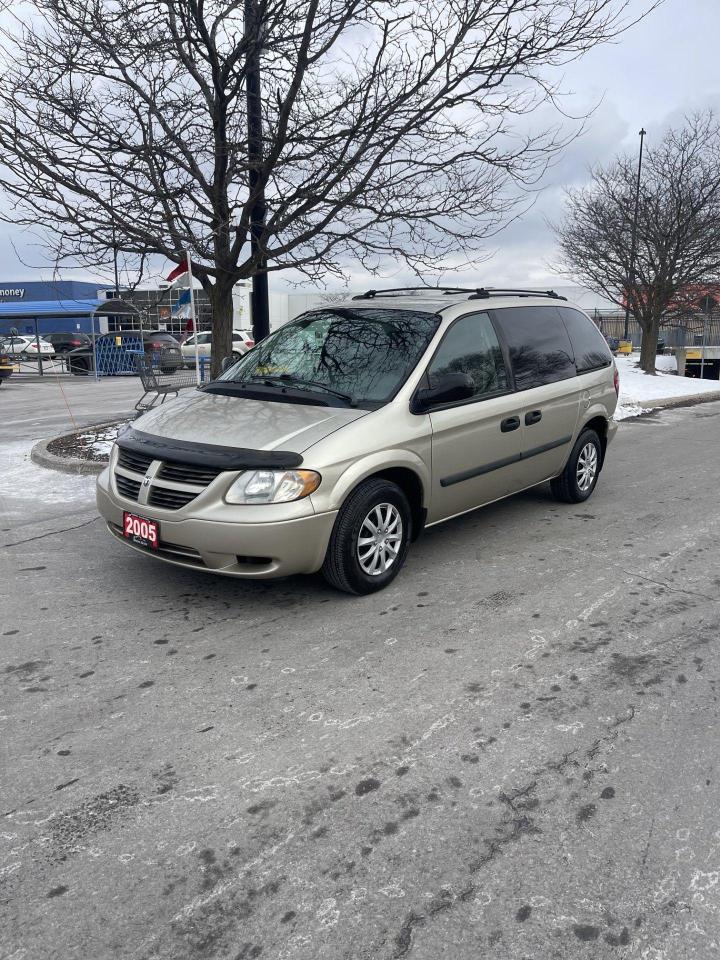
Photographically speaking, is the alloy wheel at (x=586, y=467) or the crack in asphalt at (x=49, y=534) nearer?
the crack in asphalt at (x=49, y=534)

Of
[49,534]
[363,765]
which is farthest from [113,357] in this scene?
[363,765]

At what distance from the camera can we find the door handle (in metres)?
5.56

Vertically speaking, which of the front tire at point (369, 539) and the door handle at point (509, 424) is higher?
the door handle at point (509, 424)

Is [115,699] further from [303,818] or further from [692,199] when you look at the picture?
[692,199]

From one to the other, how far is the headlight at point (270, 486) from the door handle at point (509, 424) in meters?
1.90

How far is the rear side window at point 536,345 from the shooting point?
584cm

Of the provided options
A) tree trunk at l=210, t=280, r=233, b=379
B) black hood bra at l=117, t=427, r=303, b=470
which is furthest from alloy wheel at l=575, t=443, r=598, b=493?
tree trunk at l=210, t=280, r=233, b=379

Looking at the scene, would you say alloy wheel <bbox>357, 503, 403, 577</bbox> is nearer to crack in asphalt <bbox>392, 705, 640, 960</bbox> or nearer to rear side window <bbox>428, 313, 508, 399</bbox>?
rear side window <bbox>428, 313, 508, 399</bbox>

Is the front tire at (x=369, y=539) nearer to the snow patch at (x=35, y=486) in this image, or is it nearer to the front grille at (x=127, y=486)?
the front grille at (x=127, y=486)

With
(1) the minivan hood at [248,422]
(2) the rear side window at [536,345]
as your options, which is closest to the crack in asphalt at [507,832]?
(1) the minivan hood at [248,422]

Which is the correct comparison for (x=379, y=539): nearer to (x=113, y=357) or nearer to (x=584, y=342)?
(x=584, y=342)

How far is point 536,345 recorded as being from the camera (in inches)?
241

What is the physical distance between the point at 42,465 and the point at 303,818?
719cm

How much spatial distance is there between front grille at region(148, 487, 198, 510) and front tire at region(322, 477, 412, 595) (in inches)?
32.9
